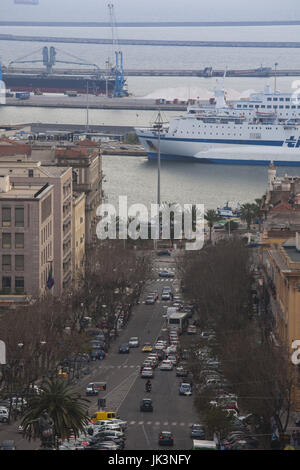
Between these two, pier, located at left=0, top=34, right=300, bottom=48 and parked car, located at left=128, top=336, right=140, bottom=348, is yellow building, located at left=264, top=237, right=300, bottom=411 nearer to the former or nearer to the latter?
parked car, located at left=128, top=336, right=140, bottom=348

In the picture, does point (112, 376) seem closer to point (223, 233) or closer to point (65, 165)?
point (65, 165)

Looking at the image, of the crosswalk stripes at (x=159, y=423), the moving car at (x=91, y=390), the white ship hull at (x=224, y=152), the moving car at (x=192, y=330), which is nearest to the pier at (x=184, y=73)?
the white ship hull at (x=224, y=152)

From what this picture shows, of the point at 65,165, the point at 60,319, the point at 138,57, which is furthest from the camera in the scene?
the point at 138,57

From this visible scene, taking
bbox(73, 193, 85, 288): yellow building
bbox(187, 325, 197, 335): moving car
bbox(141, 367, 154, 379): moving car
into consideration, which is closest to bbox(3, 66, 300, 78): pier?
bbox(73, 193, 85, 288): yellow building

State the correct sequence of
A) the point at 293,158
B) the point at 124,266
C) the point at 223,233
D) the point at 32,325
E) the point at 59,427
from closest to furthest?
the point at 59,427 < the point at 32,325 < the point at 124,266 < the point at 223,233 < the point at 293,158

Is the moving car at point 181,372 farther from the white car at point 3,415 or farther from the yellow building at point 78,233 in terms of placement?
the yellow building at point 78,233

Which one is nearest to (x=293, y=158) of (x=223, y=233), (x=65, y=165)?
(x=223, y=233)

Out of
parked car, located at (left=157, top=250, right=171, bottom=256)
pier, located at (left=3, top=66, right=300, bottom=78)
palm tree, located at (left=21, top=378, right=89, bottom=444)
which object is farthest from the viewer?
pier, located at (left=3, top=66, right=300, bottom=78)
